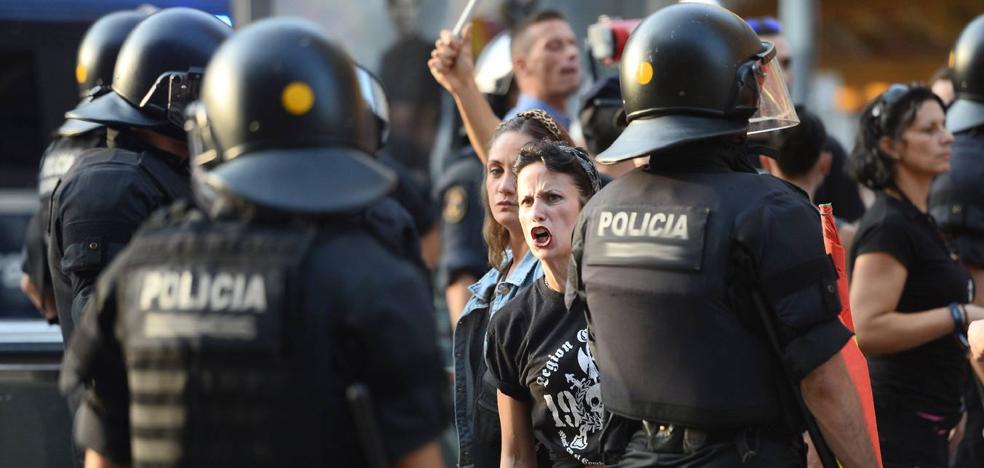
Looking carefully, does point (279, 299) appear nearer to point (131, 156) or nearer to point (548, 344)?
point (548, 344)

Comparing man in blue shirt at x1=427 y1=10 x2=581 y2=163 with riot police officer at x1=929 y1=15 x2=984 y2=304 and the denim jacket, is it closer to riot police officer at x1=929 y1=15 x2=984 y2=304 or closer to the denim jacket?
riot police officer at x1=929 y1=15 x2=984 y2=304

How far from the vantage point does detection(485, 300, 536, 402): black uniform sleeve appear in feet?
11.6

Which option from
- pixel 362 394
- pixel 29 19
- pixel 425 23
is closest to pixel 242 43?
pixel 362 394

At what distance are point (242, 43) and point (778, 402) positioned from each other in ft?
4.69

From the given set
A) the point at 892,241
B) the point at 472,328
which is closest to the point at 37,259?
the point at 472,328

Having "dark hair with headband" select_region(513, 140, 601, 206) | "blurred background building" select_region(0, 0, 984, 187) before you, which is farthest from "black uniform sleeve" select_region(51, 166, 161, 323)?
"blurred background building" select_region(0, 0, 984, 187)

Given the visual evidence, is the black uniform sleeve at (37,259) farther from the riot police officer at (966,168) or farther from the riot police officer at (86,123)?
the riot police officer at (966,168)

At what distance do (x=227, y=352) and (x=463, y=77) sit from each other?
2.62m

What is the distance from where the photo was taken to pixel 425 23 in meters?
8.19

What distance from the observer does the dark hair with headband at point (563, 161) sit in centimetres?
369

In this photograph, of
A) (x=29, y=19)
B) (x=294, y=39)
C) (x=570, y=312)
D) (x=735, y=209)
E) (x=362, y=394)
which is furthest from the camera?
(x=29, y=19)

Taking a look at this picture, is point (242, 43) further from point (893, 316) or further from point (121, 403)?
point (893, 316)

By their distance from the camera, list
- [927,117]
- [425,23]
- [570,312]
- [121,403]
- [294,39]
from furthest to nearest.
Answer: [425,23], [927,117], [570,312], [121,403], [294,39]

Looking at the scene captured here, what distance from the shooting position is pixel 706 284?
299 cm
